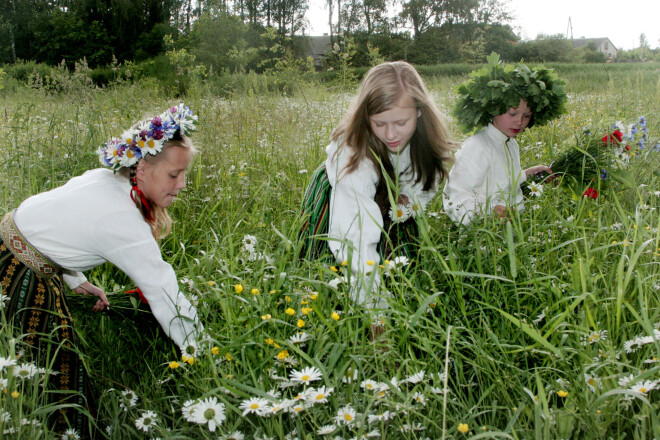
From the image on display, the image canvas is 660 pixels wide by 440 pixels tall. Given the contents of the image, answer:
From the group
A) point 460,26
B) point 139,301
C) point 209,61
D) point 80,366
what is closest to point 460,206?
point 139,301

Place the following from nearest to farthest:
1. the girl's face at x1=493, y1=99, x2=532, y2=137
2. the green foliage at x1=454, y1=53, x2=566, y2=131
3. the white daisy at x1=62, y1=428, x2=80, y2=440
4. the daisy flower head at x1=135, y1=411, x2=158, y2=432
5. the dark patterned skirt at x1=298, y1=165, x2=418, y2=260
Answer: the daisy flower head at x1=135, y1=411, x2=158, y2=432
the white daisy at x1=62, y1=428, x2=80, y2=440
the dark patterned skirt at x1=298, y1=165, x2=418, y2=260
the green foliage at x1=454, y1=53, x2=566, y2=131
the girl's face at x1=493, y1=99, x2=532, y2=137

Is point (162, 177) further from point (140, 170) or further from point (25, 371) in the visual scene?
point (25, 371)

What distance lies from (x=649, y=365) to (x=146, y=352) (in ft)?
6.41

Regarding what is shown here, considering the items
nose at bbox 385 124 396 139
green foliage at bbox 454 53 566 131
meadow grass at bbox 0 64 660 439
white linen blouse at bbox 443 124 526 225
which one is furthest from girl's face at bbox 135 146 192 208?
green foliage at bbox 454 53 566 131

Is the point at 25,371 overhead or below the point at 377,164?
below

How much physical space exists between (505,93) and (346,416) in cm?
226

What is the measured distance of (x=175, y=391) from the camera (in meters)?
2.06

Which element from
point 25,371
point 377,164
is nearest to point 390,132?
point 377,164

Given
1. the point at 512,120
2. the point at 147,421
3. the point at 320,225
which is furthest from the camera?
the point at 512,120

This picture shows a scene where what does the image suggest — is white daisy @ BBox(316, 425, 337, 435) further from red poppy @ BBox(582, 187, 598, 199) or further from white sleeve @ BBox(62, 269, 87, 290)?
red poppy @ BBox(582, 187, 598, 199)

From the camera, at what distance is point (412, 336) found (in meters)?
1.79

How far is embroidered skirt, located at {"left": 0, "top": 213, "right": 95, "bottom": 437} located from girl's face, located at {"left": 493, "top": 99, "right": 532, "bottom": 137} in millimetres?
2502

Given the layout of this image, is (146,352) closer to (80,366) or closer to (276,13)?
(80,366)

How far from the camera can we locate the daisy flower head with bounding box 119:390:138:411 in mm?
1920
